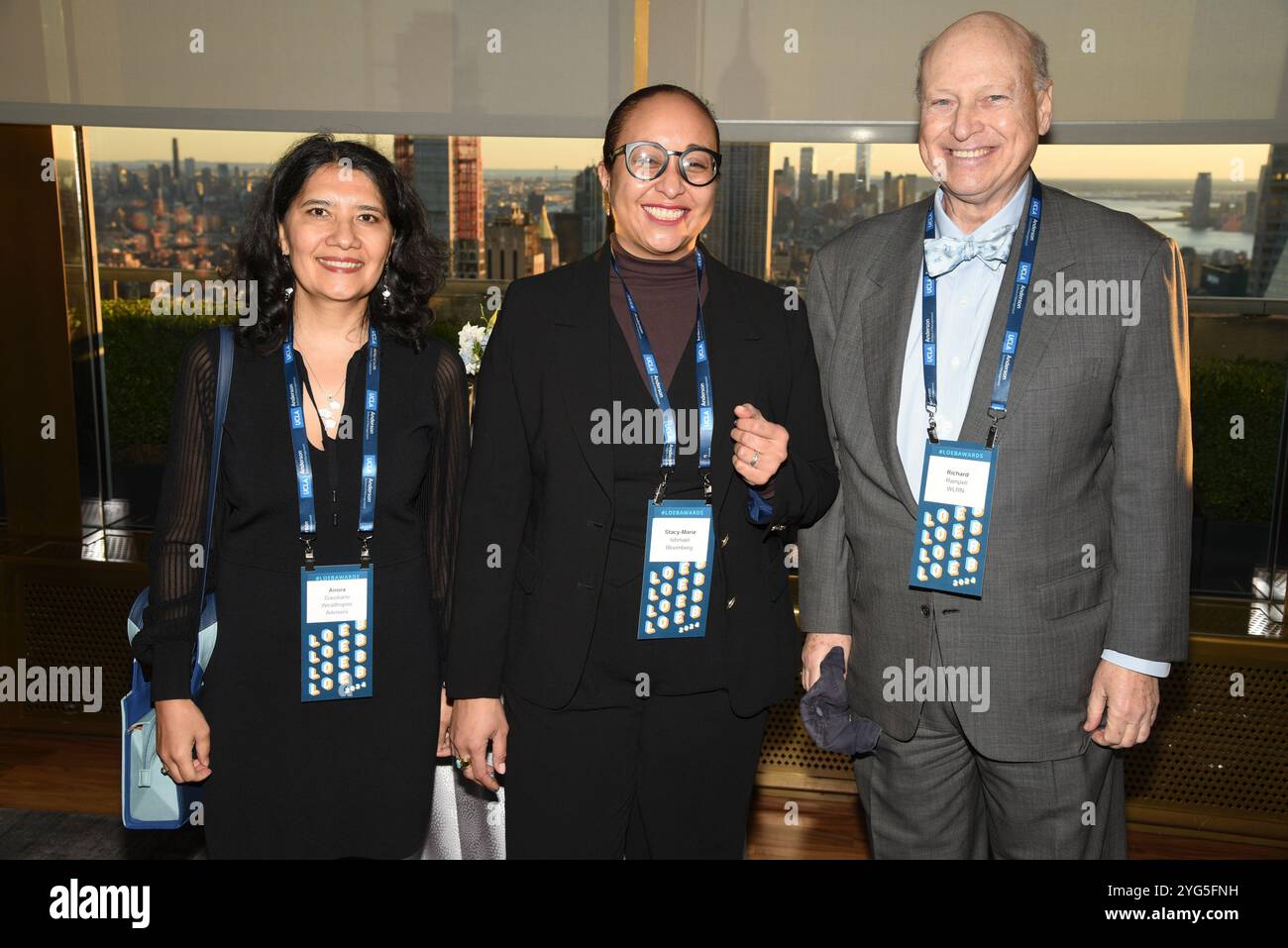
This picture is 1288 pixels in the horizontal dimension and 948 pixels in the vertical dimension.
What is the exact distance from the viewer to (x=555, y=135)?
13.1ft

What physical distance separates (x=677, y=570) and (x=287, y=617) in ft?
2.22

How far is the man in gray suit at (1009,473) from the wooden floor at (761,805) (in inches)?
57.1

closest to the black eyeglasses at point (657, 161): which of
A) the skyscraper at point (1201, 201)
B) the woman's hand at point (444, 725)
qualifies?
the woman's hand at point (444, 725)

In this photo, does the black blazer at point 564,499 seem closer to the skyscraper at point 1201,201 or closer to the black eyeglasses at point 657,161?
the black eyeglasses at point 657,161

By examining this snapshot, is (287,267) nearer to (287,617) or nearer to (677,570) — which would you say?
(287,617)

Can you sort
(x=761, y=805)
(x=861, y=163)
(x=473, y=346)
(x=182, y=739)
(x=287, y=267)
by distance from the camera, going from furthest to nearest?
(x=861, y=163) < (x=761, y=805) < (x=473, y=346) < (x=287, y=267) < (x=182, y=739)

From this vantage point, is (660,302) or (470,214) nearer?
(660,302)

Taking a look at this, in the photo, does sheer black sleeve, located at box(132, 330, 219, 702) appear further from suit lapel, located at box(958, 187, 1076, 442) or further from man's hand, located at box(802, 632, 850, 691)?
suit lapel, located at box(958, 187, 1076, 442)

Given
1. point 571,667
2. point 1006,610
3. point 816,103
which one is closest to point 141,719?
point 571,667

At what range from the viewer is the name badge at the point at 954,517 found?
1.91 metres

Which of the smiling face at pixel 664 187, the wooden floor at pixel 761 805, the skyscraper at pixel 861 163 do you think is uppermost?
the skyscraper at pixel 861 163

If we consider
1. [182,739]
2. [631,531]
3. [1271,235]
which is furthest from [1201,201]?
[182,739]

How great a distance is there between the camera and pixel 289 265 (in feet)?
6.70

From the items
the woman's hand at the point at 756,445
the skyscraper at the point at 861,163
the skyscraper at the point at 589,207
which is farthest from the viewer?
the skyscraper at the point at 589,207
